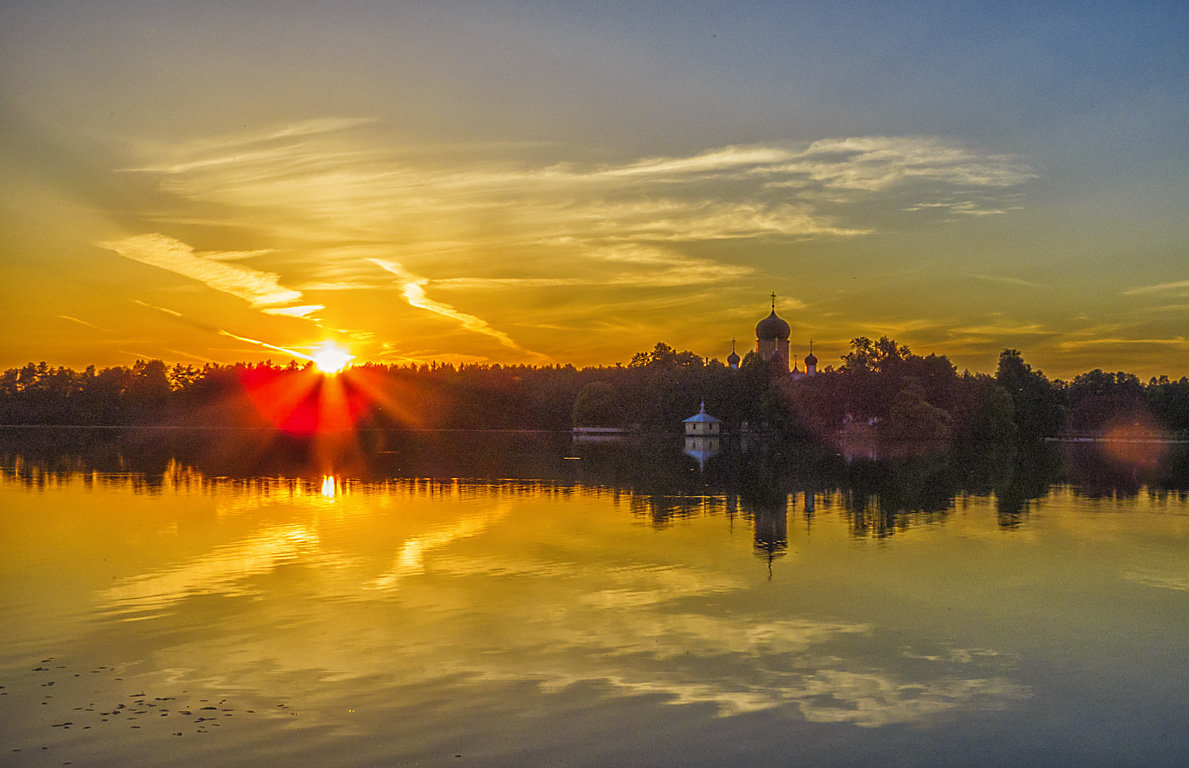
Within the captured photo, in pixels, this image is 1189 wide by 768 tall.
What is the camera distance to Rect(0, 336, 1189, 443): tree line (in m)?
102

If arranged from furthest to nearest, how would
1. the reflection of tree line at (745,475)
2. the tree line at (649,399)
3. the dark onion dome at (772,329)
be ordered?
the dark onion dome at (772,329), the tree line at (649,399), the reflection of tree line at (745,475)

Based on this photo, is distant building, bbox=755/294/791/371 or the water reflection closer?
the water reflection

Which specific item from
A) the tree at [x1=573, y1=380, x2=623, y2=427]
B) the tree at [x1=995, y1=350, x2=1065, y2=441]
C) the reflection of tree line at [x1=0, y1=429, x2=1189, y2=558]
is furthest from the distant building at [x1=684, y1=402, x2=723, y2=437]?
the reflection of tree line at [x1=0, y1=429, x2=1189, y2=558]

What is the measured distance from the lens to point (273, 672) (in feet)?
40.2

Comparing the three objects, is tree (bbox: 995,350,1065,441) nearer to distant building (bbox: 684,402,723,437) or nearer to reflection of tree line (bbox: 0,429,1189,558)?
distant building (bbox: 684,402,723,437)

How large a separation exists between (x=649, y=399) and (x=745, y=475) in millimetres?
80193

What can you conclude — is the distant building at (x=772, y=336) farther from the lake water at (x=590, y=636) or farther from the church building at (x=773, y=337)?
the lake water at (x=590, y=636)

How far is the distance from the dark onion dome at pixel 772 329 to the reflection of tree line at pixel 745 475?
75.2 metres

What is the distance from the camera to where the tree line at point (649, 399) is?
10231 cm

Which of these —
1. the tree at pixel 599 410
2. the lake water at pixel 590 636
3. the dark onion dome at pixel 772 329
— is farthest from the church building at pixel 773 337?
the lake water at pixel 590 636

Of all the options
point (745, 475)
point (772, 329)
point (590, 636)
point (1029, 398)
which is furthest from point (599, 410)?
point (590, 636)

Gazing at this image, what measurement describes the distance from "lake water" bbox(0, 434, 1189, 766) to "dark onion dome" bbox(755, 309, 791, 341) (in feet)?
378

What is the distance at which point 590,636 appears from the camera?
559 inches

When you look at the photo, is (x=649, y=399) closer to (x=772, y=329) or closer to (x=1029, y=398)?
(x=772, y=329)
